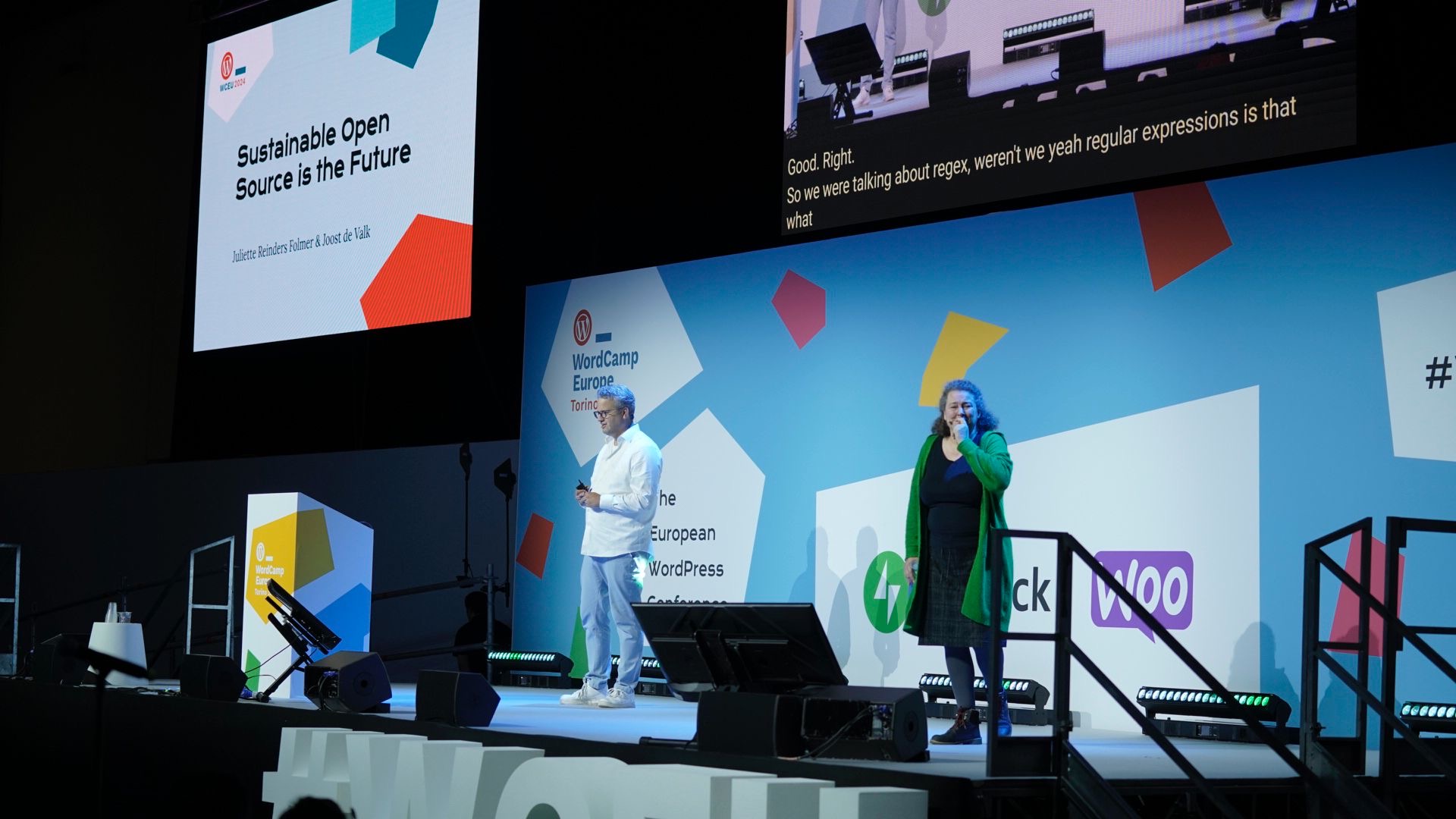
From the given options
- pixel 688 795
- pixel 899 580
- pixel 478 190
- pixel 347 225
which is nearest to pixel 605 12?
pixel 478 190

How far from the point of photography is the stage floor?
454 cm

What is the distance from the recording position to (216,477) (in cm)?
1141

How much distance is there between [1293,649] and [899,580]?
1.95 m

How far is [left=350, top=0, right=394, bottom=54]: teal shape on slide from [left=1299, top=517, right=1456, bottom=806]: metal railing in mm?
6687

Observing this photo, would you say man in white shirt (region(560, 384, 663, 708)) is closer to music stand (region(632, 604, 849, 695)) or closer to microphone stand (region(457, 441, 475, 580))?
music stand (region(632, 604, 849, 695))

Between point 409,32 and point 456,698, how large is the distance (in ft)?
16.4

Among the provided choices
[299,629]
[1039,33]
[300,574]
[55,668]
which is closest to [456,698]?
[299,629]

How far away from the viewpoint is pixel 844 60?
7285 millimetres

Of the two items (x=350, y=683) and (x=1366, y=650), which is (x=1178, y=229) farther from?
(x=350, y=683)

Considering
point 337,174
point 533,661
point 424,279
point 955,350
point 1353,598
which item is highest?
point 337,174

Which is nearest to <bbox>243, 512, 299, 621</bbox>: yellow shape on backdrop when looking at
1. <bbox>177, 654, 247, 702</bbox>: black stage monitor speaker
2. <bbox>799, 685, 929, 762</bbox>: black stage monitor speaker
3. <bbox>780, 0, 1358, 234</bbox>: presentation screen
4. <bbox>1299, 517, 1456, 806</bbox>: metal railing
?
<bbox>177, 654, 247, 702</bbox>: black stage monitor speaker

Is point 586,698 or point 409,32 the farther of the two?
point 409,32

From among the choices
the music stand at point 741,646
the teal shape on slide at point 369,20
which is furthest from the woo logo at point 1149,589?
the teal shape on slide at point 369,20

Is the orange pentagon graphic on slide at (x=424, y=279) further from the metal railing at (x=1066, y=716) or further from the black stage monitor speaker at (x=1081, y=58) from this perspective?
the metal railing at (x=1066, y=716)
